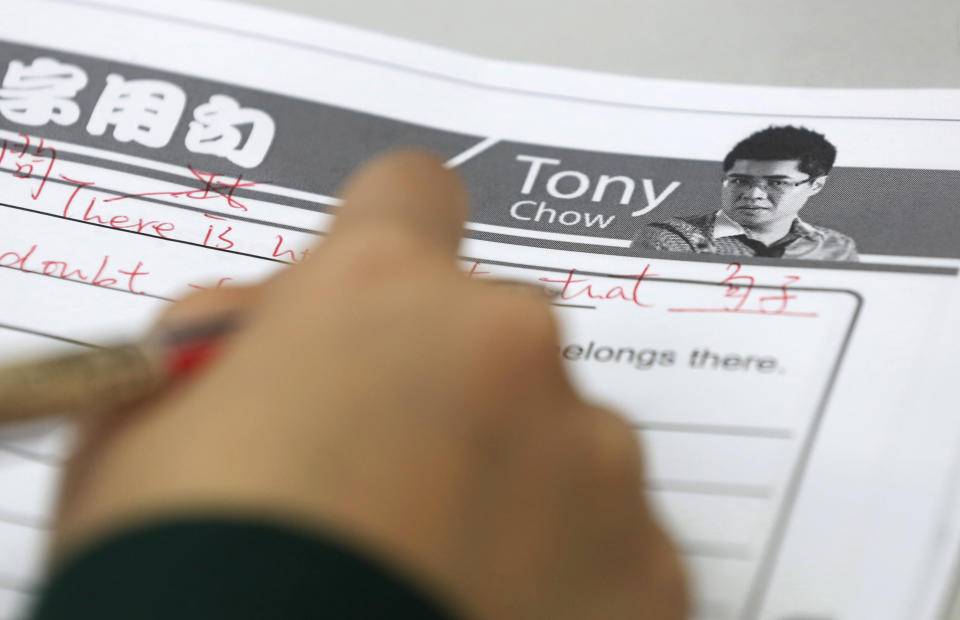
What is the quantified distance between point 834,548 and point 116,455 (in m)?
0.20

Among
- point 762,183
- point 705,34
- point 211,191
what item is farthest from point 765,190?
point 211,191

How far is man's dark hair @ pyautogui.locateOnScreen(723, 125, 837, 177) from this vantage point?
0.43 m

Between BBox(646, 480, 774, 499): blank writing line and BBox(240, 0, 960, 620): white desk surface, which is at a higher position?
BBox(240, 0, 960, 620): white desk surface

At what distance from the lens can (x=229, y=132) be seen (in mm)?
455

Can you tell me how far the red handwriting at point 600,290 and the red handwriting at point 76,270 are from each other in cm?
15

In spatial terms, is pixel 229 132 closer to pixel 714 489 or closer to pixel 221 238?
pixel 221 238

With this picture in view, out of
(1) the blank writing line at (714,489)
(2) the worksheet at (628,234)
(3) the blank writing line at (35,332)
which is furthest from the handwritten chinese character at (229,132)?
(1) the blank writing line at (714,489)

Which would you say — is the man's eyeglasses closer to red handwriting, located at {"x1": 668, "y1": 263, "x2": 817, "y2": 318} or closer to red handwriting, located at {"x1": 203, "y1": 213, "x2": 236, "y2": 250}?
red handwriting, located at {"x1": 668, "y1": 263, "x2": 817, "y2": 318}

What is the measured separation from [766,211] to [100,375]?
0.88 feet

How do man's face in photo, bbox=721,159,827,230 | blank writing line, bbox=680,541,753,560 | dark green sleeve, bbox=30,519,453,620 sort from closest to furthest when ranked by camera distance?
dark green sleeve, bbox=30,519,453,620 → blank writing line, bbox=680,541,753,560 → man's face in photo, bbox=721,159,827,230

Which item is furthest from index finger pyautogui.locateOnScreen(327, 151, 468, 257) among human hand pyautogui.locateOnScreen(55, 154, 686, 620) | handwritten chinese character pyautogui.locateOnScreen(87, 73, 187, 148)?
handwritten chinese character pyautogui.locateOnScreen(87, 73, 187, 148)

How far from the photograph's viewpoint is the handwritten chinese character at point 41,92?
459mm

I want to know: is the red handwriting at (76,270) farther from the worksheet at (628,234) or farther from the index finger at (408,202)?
the index finger at (408,202)

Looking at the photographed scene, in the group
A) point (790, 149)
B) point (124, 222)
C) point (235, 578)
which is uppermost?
point (790, 149)
